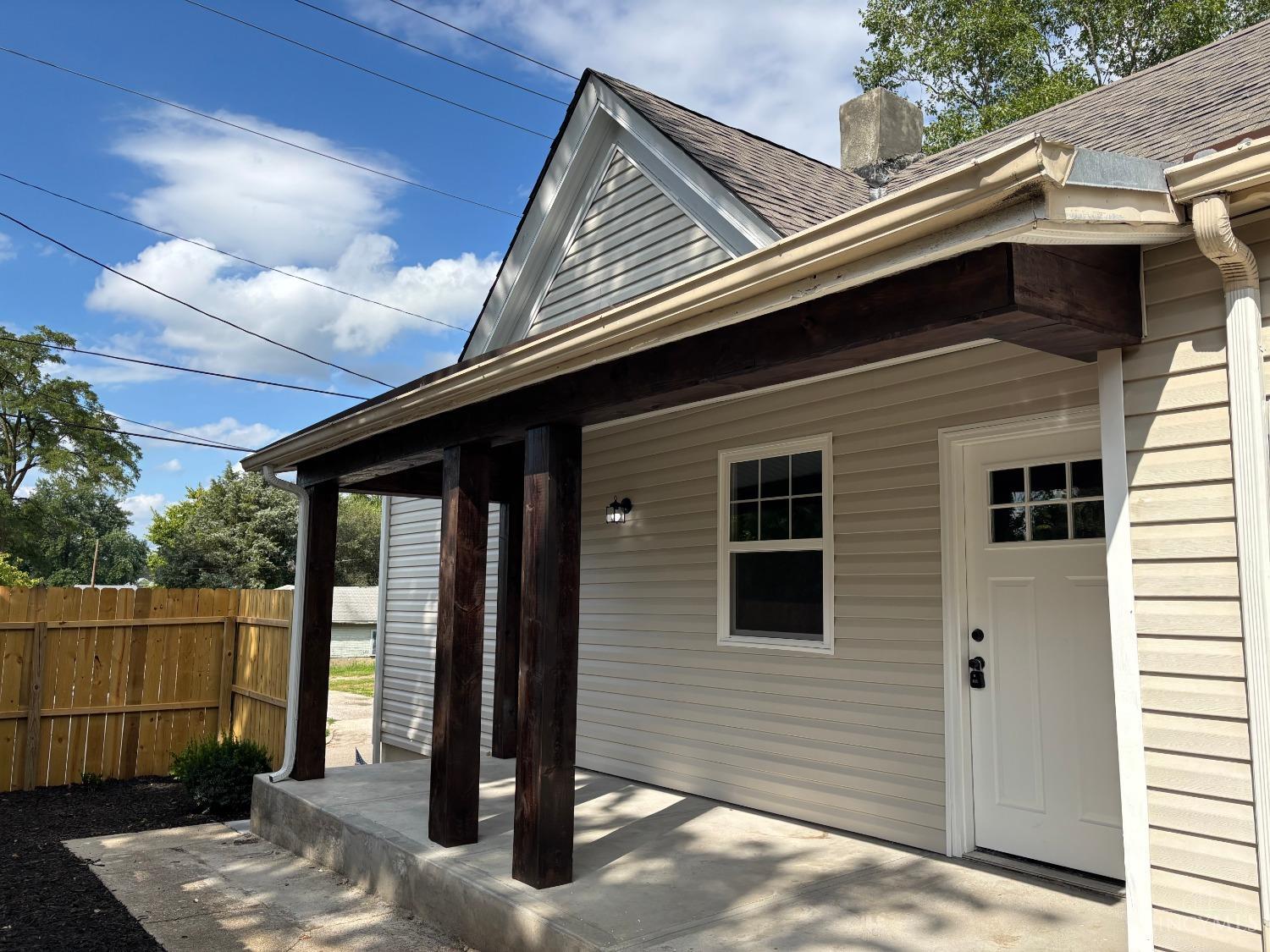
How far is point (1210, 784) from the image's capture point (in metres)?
2.64

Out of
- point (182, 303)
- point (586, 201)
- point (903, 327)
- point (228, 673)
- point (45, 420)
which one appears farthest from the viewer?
point (45, 420)

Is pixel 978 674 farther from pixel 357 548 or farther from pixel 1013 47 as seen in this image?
pixel 357 548

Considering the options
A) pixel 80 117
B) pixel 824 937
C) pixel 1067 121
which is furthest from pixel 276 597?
pixel 80 117

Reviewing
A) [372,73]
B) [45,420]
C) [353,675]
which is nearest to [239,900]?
[372,73]

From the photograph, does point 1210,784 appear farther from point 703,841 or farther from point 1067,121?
point 1067,121

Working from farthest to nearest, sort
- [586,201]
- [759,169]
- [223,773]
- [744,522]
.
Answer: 1. [586,201]
2. [223,773]
3. [759,169]
4. [744,522]

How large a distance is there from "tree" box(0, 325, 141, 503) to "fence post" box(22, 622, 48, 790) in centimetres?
2636

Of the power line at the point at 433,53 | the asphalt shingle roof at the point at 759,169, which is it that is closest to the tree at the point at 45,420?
the power line at the point at 433,53

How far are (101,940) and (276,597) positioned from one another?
472 centimetres

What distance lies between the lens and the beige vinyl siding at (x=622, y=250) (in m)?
7.07

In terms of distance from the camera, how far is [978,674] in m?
4.54

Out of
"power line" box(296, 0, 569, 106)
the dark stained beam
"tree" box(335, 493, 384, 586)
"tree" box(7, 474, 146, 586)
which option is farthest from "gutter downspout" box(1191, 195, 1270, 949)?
"tree" box(335, 493, 384, 586)

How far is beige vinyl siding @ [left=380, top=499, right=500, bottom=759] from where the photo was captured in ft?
32.4

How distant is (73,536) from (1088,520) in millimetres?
56011
